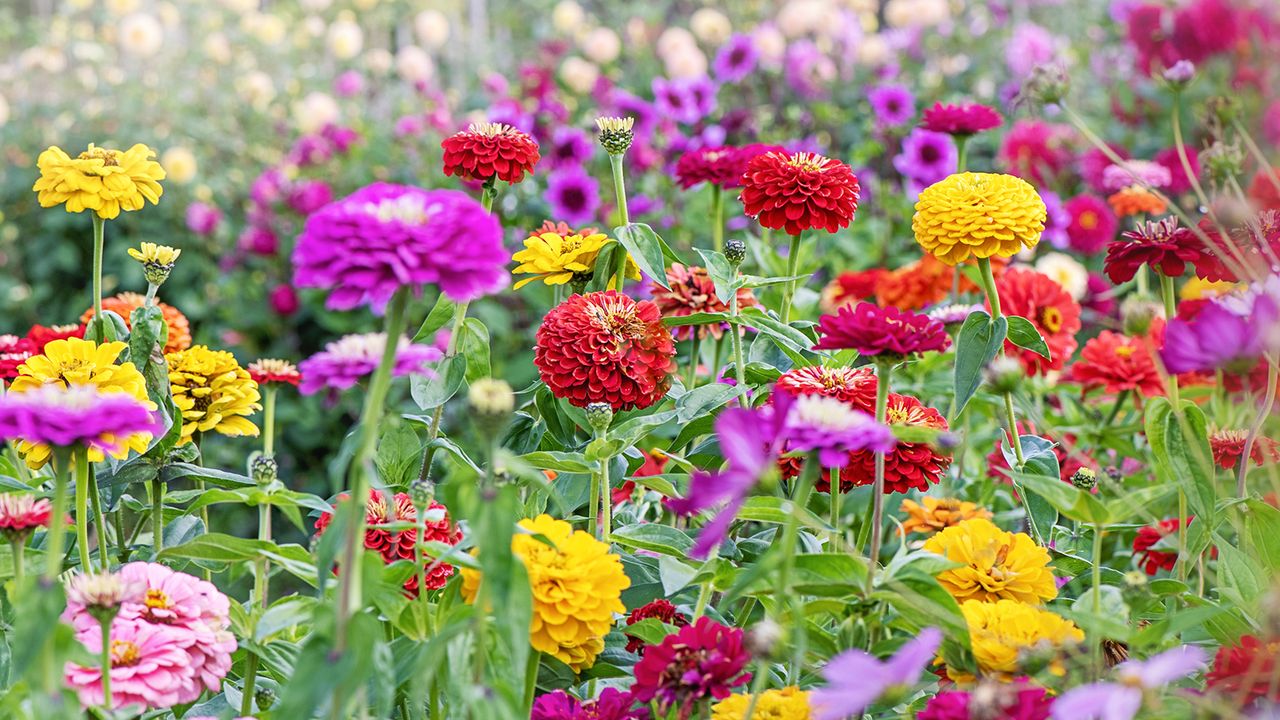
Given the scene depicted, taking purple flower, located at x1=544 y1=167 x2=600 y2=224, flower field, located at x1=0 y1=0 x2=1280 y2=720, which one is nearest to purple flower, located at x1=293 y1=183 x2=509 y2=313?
flower field, located at x1=0 y1=0 x2=1280 y2=720

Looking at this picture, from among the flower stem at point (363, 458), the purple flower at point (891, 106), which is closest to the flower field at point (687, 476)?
the flower stem at point (363, 458)

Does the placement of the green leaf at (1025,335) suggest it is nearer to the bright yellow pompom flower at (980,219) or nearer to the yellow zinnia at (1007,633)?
the bright yellow pompom flower at (980,219)

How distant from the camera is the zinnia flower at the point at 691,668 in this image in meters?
0.85

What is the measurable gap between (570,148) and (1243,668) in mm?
2112

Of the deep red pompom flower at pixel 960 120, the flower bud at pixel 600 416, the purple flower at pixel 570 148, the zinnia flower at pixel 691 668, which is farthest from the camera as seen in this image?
the purple flower at pixel 570 148

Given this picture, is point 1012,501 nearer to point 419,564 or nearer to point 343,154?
point 419,564

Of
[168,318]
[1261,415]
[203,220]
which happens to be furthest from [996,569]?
[203,220]

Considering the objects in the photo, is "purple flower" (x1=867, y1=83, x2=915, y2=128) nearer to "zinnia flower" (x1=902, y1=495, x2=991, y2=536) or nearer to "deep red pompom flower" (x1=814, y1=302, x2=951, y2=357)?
"zinnia flower" (x1=902, y1=495, x2=991, y2=536)

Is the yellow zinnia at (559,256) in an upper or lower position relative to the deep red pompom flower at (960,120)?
lower

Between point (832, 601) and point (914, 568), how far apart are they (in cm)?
6

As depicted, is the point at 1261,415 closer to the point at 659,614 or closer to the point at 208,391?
the point at 659,614

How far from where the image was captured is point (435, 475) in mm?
2086

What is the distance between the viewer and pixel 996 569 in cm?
102

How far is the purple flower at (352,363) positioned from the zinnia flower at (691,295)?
0.61 m
